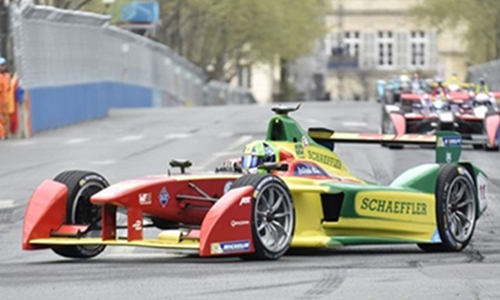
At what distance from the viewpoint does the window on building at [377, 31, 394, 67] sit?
140m

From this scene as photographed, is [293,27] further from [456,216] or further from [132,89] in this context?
[456,216]

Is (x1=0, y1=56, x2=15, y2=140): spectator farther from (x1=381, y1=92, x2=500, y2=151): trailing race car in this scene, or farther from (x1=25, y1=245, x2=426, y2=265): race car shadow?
(x1=25, y1=245, x2=426, y2=265): race car shadow

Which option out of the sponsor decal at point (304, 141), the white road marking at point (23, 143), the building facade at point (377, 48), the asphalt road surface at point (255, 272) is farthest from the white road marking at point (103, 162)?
the building facade at point (377, 48)

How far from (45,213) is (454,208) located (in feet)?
11.5

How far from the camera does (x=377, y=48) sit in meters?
142

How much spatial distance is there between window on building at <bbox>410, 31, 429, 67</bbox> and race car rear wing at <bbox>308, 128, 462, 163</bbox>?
124870 millimetres

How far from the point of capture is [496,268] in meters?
11.3

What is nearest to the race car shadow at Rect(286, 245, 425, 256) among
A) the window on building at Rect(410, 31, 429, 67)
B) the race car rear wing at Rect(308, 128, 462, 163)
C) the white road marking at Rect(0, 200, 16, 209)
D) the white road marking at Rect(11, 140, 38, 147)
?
the race car rear wing at Rect(308, 128, 462, 163)

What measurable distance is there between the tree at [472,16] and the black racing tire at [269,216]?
68.4 meters

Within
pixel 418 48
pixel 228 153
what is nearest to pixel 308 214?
pixel 228 153

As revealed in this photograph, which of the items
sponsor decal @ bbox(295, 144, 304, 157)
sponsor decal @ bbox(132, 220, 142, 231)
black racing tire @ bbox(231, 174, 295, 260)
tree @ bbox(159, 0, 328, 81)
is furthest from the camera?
tree @ bbox(159, 0, 328, 81)

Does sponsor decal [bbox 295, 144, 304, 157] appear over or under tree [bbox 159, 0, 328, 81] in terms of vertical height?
under

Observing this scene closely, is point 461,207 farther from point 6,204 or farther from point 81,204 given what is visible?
point 6,204

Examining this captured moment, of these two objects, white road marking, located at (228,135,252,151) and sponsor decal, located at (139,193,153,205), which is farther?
white road marking, located at (228,135,252,151)
